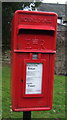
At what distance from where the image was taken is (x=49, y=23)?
2826 millimetres

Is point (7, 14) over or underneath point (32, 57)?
over

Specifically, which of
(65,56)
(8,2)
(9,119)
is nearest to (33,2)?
(8,2)

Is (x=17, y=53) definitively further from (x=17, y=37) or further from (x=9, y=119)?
(x=9, y=119)

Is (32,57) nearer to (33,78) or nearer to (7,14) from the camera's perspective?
(33,78)

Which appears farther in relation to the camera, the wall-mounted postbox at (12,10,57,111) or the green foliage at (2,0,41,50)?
the green foliage at (2,0,41,50)

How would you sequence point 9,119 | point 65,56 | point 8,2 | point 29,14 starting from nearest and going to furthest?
point 29,14 → point 9,119 → point 65,56 → point 8,2

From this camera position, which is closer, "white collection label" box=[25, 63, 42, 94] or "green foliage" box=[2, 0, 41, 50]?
"white collection label" box=[25, 63, 42, 94]

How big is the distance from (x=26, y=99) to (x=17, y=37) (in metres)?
0.83

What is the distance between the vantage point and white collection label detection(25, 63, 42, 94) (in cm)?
282

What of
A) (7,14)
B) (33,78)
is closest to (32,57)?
(33,78)

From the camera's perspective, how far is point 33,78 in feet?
9.39

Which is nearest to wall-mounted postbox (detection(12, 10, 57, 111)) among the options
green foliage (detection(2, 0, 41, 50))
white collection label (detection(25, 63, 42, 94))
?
white collection label (detection(25, 63, 42, 94))

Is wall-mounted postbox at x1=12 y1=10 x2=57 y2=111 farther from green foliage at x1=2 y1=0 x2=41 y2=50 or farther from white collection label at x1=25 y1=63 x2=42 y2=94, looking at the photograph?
green foliage at x1=2 y1=0 x2=41 y2=50

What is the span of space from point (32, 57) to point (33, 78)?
0.93ft
